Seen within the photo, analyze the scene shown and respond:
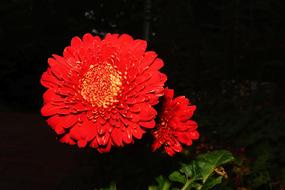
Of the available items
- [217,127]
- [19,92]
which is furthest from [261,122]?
[19,92]

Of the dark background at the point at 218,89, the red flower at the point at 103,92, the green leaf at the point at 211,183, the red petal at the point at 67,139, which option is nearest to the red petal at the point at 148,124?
the red flower at the point at 103,92

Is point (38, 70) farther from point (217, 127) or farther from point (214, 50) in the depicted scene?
point (217, 127)

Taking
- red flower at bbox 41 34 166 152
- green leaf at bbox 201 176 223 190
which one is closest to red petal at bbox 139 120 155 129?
red flower at bbox 41 34 166 152

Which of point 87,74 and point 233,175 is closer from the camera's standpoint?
point 87,74

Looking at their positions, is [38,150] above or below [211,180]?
below

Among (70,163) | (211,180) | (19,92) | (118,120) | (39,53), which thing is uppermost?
(118,120)

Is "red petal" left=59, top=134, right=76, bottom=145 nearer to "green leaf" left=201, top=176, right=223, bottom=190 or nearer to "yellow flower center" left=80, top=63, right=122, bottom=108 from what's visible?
"yellow flower center" left=80, top=63, right=122, bottom=108

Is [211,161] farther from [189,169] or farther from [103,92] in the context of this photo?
[103,92]

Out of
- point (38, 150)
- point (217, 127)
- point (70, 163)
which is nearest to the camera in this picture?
point (217, 127)
